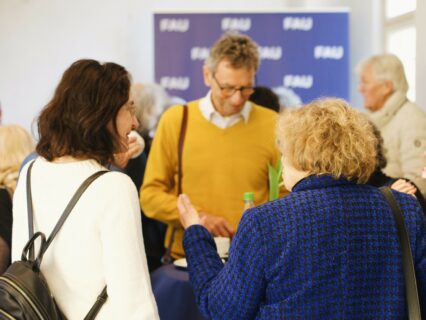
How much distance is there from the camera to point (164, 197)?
313cm

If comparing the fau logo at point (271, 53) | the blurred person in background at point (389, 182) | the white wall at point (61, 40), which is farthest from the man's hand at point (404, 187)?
the white wall at point (61, 40)

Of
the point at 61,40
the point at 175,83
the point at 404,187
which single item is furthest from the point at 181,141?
the point at 61,40

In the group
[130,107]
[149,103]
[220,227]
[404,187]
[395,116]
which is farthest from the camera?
[149,103]

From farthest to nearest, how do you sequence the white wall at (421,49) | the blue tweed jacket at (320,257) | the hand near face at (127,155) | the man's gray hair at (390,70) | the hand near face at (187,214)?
1. the man's gray hair at (390,70)
2. the white wall at (421,49)
3. the hand near face at (127,155)
4. the hand near face at (187,214)
5. the blue tweed jacket at (320,257)

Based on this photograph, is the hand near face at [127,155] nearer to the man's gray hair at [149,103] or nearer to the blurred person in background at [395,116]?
the blurred person in background at [395,116]

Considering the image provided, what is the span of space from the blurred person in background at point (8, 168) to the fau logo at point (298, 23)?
10.8 feet

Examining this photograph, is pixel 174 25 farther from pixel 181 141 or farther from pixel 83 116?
pixel 83 116

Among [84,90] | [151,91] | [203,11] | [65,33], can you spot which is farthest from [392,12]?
[84,90]

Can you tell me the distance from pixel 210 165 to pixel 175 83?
3.01 meters

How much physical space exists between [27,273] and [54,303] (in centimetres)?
12

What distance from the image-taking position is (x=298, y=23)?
→ 241 inches

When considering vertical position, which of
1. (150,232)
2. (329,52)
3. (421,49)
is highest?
(329,52)

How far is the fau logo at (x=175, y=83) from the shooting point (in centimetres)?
615

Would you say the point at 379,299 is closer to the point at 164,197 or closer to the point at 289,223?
the point at 289,223
